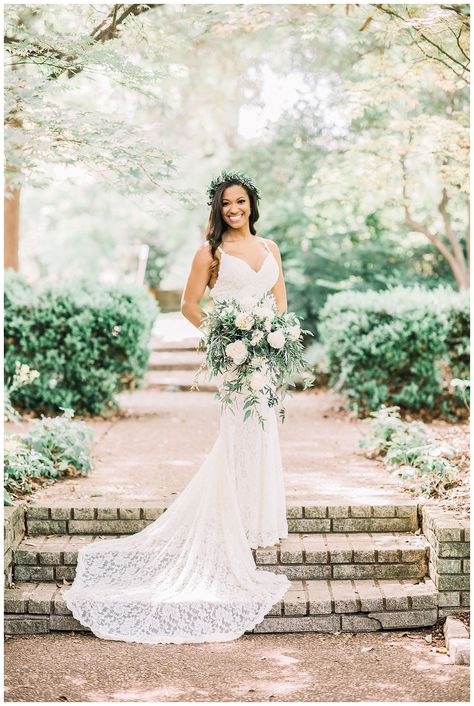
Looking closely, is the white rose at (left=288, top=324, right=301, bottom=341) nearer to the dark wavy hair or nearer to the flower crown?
the dark wavy hair

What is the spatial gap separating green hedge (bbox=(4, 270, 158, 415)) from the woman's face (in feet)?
12.2

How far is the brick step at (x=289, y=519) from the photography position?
16.8 feet

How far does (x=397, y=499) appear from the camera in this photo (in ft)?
17.5

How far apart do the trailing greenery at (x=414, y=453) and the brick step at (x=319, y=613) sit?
39.1 inches

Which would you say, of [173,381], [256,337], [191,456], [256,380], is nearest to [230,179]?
[256,337]

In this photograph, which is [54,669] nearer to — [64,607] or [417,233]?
[64,607]

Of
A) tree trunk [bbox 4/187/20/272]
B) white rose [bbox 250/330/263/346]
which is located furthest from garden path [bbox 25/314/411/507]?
tree trunk [bbox 4/187/20/272]

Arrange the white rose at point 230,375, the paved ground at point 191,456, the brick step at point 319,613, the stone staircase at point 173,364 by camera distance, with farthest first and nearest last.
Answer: the stone staircase at point 173,364
the paved ground at point 191,456
the white rose at point 230,375
the brick step at point 319,613

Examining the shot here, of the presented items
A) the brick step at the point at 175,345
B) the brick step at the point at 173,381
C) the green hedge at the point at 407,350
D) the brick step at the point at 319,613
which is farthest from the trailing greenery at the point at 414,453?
the brick step at the point at 175,345

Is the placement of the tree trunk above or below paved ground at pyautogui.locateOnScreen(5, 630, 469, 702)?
above

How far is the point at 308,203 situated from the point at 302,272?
107 centimetres

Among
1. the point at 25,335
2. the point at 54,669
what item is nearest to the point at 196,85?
the point at 25,335

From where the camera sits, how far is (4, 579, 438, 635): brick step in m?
4.44

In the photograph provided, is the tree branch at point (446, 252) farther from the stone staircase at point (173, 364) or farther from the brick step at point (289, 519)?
the brick step at point (289, 519)
